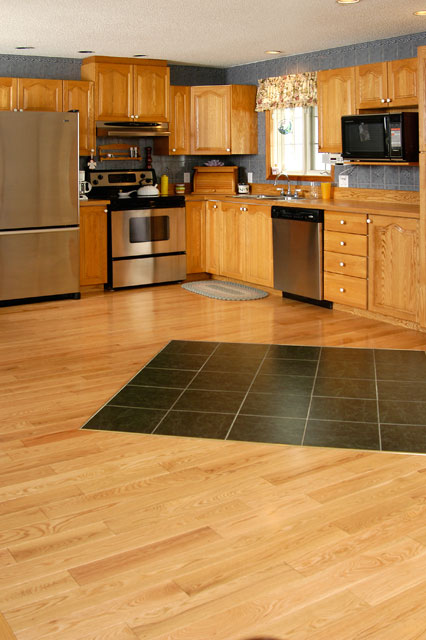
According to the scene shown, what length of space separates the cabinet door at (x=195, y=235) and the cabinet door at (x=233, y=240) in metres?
0.33

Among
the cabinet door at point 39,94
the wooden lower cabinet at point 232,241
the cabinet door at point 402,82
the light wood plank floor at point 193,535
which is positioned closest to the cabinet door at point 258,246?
the wooden lower cabinet at point 232,241

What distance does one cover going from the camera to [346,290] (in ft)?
20.7

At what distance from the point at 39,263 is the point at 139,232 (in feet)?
3.77

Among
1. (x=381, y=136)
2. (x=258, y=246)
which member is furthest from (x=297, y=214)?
(x=381, y=136)

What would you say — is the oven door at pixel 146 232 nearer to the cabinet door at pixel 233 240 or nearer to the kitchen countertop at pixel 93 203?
the kitchen countertop at pixel 93 203

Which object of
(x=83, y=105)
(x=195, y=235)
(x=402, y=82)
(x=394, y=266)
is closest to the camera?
(x=394, y=266)

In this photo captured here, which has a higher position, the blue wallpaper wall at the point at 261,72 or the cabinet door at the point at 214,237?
the blue wallpaper wall at the point at 261,72

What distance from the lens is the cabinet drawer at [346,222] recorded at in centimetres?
606

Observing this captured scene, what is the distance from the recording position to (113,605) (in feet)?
7.50

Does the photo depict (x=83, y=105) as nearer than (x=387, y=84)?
No

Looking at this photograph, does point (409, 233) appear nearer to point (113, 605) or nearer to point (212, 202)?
point (212, 202)

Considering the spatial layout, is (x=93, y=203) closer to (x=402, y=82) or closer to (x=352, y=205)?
(x=352, y=205)

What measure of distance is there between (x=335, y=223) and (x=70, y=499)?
3.96 metres

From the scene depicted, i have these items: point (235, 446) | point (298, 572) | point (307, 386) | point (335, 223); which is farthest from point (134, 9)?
point (298, 572)
